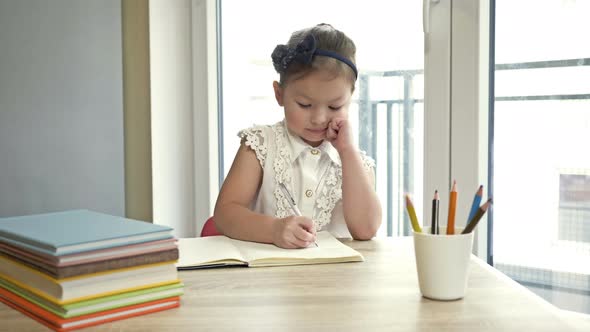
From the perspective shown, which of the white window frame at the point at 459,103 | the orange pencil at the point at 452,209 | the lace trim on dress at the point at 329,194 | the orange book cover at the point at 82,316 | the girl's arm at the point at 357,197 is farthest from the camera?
the white window frame at the point at 459,103

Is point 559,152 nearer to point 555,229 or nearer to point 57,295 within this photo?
point 555,229

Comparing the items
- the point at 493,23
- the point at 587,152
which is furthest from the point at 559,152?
the point at 493,23

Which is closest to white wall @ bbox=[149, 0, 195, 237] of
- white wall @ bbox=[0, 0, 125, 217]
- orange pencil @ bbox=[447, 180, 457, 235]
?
white wall @ bbox=[0, 0, 125, 217]

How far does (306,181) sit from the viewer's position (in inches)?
63.0

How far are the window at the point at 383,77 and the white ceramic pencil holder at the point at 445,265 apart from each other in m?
1.23

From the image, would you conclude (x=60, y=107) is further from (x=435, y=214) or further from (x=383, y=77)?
(x=435, y=214)

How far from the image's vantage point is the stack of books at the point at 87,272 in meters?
0.74

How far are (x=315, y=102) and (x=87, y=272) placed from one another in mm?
801

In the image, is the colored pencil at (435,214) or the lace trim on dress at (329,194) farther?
the lace trim on dress at (329,194)

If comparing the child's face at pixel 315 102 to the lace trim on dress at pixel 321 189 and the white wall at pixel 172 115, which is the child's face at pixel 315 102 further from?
the white wall at pixel 172 115

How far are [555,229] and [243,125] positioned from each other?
4.15 feet

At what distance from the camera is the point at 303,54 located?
1.44 meters

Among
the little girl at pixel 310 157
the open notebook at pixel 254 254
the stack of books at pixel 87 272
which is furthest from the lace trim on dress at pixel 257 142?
the stack of books at pixel 87 272

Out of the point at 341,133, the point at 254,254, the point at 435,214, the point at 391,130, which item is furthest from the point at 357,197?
the point at 391,130
